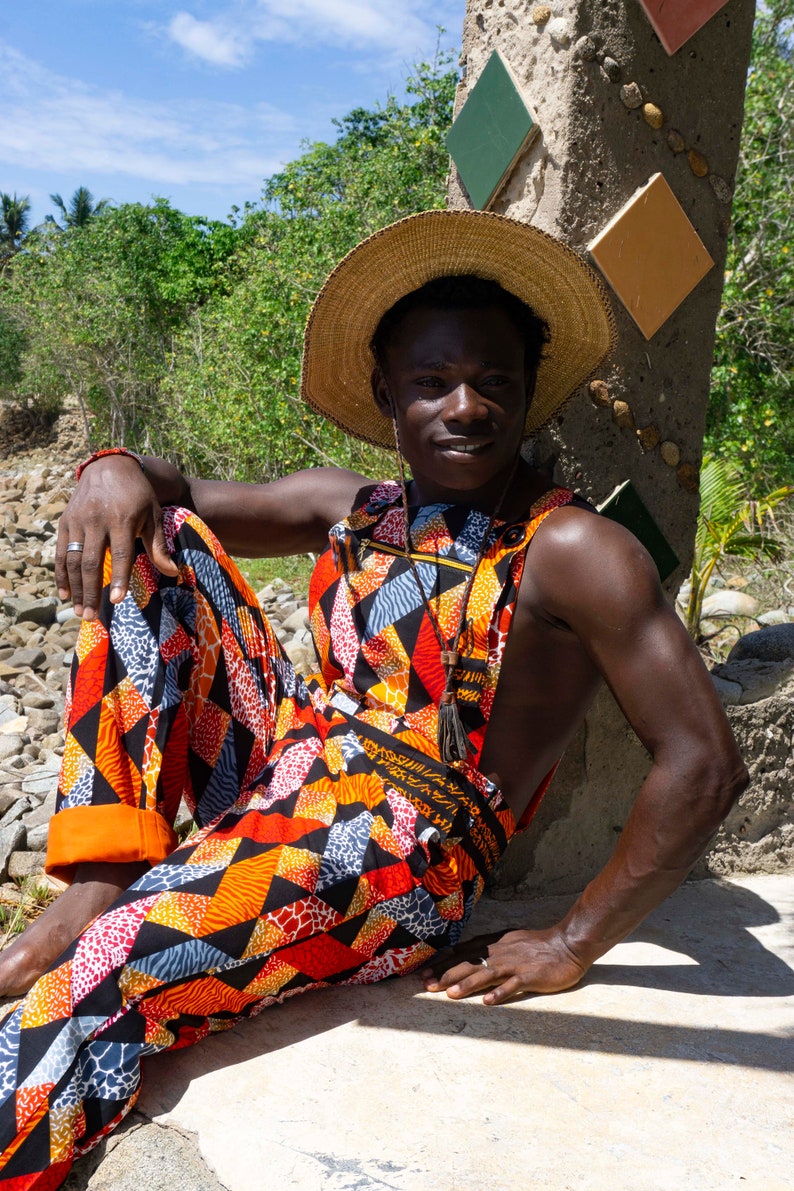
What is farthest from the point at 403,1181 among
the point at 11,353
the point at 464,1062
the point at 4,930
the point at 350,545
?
the point at 11,353

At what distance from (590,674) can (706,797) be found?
0.37m

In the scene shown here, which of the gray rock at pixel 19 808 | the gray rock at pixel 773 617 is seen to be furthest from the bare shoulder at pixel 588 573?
the gray rock at pixel 773 617

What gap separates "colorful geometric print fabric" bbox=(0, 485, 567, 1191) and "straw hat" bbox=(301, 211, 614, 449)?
21.1 inches

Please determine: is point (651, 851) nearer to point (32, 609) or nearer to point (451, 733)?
point (451, 733)

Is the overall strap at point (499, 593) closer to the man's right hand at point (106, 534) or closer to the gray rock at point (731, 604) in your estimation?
the man's right hand at point (106, 534)

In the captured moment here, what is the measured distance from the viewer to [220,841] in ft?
6.21

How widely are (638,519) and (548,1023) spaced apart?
1189 millimetres

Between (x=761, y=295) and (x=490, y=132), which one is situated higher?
(x=761, y=295)

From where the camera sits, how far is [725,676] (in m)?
2.88

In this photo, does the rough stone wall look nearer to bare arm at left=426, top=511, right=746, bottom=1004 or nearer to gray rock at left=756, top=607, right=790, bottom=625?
bare arm at left=426, top=511, right=746, bottom=1004

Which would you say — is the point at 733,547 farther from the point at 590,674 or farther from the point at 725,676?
the point at 590,674

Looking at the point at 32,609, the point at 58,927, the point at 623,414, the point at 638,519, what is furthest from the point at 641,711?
the point at 32,609

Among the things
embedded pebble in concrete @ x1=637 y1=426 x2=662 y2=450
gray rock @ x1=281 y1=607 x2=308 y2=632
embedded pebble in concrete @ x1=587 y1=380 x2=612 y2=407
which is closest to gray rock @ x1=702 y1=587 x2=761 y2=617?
gray rock @ x1=281 y1=607 x2=308 y2=632

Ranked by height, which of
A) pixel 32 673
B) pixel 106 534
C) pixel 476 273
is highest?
pixel 476 273
